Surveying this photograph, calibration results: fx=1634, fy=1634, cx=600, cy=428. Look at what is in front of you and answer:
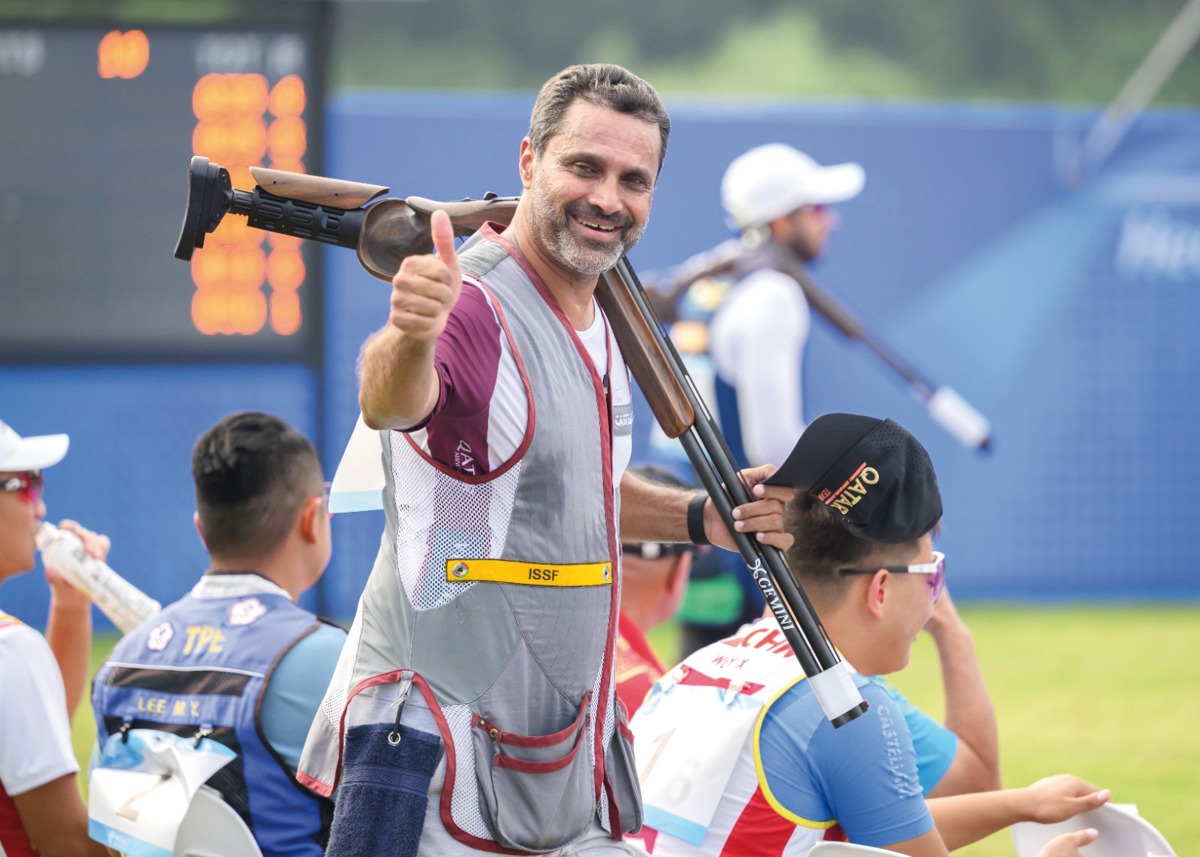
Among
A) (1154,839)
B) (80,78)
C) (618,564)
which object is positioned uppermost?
(80,78)

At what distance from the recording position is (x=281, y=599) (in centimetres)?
296

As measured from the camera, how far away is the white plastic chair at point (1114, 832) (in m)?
2.41

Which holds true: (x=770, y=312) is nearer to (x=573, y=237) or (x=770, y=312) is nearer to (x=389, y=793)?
(x=573, y=237)

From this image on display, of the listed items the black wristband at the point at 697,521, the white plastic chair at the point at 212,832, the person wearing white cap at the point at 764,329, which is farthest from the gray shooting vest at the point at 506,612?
the person wearing white cap at the point at 764,329

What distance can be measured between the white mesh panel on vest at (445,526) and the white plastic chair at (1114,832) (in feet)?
3.51

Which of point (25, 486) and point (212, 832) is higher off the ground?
point (25, 486)

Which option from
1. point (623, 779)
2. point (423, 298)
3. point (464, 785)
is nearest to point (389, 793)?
point (464, 785)

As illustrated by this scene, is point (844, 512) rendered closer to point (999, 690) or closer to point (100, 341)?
point (999, 690)

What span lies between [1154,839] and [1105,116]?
8.94 m

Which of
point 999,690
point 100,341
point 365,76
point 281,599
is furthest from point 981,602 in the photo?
point 365,76

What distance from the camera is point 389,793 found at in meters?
2.06

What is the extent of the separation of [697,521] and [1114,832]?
795 mm

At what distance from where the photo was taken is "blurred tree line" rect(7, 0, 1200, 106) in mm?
20406

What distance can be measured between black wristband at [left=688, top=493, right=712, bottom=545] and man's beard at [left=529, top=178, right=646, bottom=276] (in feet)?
1.73
